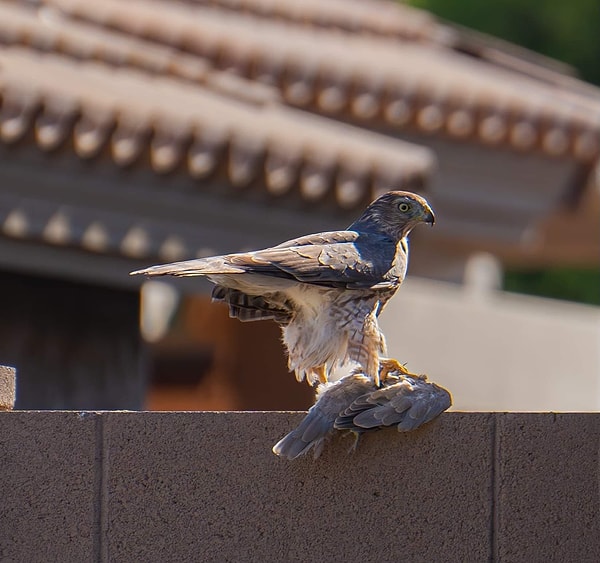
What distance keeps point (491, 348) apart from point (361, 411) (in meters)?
9.05

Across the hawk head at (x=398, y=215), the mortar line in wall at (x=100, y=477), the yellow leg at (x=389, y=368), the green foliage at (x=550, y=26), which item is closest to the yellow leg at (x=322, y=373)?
the yellow leg at (x=389, y=368)

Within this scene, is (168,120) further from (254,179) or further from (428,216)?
(428,216)

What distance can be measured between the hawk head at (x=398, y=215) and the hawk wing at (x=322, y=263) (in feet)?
0.20

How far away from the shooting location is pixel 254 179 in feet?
24.7

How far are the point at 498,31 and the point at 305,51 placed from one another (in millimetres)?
18143

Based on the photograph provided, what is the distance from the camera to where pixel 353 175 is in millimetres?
7715

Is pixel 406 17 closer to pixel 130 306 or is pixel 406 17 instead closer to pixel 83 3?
pixel 83 3

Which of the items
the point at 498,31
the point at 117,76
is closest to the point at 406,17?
the point at 117,76

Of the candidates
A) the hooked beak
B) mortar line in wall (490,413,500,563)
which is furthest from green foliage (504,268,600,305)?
mortar line in wall (490,413,500,563)

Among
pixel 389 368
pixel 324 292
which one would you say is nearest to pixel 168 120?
pixel 324 292

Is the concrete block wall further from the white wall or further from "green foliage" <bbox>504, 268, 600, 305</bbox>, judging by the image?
"green foliage" <bbox>504, 268, 600, 305</bbox>

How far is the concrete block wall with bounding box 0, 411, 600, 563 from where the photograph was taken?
4191 mm

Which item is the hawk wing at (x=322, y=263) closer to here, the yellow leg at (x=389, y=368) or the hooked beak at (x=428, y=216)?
the hooked beak at (x=428, y=216)

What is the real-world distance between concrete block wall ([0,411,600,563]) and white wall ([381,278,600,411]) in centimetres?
734
